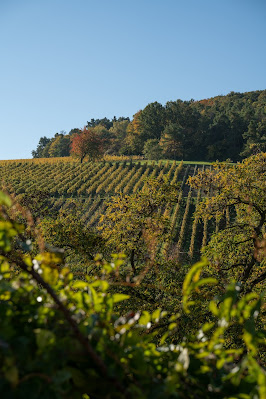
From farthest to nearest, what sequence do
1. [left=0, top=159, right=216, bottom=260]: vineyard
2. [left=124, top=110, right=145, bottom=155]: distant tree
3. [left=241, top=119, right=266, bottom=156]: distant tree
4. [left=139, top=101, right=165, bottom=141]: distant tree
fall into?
[left=139, top=101, right=165, bottom=141]: distant tree, [left=124, top=110, right=145, bottom=155]: distant tree, [left=241, top=119, right=266, bottom=156]: distant tree, [left=0, top=159, right=216, bottom=260]: vineyard

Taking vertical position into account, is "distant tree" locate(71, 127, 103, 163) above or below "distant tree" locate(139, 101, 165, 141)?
below

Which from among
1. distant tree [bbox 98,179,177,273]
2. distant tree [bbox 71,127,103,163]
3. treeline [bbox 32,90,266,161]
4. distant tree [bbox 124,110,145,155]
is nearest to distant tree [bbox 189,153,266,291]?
distant tree [bbox 98,179,177,273]

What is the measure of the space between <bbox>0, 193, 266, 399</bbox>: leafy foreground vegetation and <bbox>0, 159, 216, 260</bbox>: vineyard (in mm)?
25401

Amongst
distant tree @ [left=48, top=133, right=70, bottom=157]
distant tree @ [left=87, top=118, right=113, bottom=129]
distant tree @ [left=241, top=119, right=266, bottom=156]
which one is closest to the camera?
distant tree @ [left=241, top=119, right=266, bottom=156]

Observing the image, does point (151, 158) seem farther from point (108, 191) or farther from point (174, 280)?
point (174, 280)

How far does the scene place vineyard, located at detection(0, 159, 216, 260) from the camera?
98.4 ft

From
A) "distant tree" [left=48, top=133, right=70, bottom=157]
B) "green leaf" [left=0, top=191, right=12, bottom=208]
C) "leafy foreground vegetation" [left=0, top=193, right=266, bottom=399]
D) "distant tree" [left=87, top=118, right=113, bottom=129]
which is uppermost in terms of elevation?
"distant tree" [left=87, top=118, right=113, bottom=129]

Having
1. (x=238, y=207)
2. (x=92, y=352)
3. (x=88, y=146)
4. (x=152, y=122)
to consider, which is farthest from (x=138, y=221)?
(x=152, y=122)

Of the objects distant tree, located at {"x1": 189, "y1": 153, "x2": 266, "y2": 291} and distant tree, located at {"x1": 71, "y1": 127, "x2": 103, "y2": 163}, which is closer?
distant tree, located at {"x1": 189, "y1": 153, "x2": 266, "y2": 291}

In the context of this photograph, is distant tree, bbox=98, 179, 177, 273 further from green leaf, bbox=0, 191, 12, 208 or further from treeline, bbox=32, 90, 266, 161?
treeline, bbox=32, 90, 266, 161

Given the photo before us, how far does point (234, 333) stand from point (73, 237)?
484 cm

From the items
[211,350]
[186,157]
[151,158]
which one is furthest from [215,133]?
[211,350]

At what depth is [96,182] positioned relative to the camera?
1622 inches

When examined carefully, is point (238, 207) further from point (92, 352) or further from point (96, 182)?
point (96, 182)
